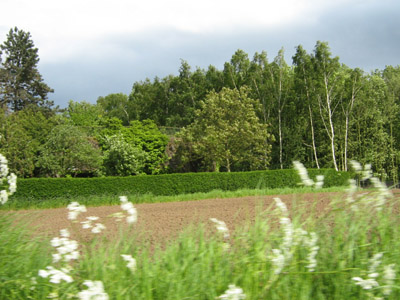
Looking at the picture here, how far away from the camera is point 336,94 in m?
28.3

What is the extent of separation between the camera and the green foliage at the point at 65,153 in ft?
68.1

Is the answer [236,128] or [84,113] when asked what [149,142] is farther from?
[84,113]

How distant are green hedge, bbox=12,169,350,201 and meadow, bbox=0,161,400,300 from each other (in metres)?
13.2

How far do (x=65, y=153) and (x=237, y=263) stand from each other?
20.0 m

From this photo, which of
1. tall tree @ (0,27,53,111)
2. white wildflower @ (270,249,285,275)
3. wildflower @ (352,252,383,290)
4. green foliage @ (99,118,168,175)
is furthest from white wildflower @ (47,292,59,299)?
tall tree @ (0,27,53,111)

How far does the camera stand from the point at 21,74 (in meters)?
40.7

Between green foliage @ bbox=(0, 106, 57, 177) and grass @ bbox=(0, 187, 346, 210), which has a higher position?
green foliage @ bbox=(0, 106, 57, 177)

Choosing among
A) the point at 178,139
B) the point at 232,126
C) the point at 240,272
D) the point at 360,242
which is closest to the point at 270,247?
the point at 240,272

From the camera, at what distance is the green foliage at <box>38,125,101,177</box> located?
20.8m

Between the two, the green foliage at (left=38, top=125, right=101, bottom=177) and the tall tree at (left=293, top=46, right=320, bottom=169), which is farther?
the tall tree at (left=293, top=46, right=320, bottom=169)

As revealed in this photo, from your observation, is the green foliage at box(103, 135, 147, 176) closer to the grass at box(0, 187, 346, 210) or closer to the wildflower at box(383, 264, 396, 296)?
the grass at box(0, 187, 346, 210)

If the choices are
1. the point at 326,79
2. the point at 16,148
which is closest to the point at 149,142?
the point at 16,148

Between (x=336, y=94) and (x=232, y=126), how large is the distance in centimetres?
1006

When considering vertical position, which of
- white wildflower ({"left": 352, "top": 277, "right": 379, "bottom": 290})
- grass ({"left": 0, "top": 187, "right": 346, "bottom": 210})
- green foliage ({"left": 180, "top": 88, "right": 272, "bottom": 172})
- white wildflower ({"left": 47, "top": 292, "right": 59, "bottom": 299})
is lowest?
→ grass ({"left": 0, "top": 187, "right": 346, "bottom": 210})
